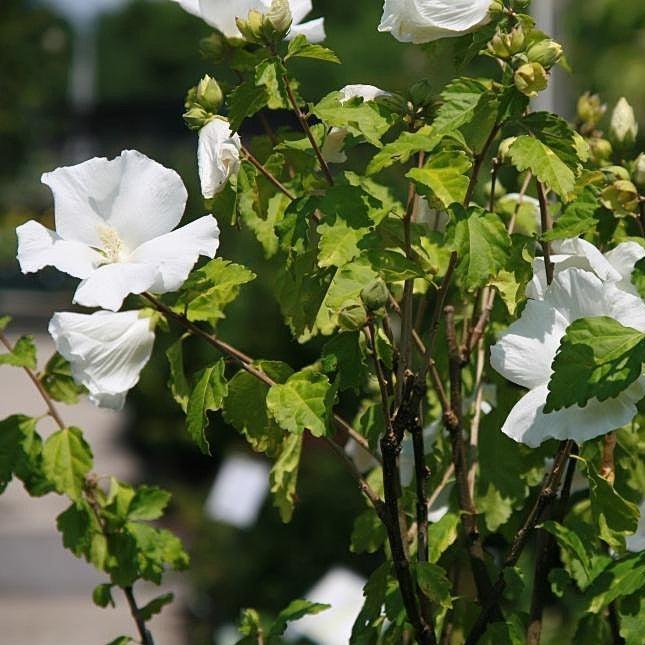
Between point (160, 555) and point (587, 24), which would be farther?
point (587, 24)

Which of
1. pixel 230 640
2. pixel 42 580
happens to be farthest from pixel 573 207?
pixel 42 580

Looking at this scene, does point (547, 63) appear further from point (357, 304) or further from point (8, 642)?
point (8, 642)

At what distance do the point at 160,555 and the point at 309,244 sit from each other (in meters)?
0.47

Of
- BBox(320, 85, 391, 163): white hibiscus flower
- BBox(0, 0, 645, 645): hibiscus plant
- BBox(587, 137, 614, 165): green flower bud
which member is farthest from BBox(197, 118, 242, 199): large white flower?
BBox(587, 137, 614, 165): green flower bud

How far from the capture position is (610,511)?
114cm

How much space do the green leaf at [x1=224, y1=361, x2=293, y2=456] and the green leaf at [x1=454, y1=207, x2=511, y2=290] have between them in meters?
0.24

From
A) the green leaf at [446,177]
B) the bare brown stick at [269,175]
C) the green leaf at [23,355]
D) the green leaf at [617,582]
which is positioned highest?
the green leaf at [446,177]

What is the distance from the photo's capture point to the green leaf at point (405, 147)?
1.06 m

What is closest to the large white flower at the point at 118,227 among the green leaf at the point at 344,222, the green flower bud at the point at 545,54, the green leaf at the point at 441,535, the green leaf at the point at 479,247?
the green leaf at the point at 344,222

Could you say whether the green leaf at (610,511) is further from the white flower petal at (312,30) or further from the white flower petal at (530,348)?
the white flower petal at (312,30)

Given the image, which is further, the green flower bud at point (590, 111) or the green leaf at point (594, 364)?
the green flower bud at point (590, 111)

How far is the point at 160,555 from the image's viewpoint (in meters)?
1.46

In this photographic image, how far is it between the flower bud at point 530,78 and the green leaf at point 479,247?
116 mm

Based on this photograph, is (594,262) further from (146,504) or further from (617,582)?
(146,504)
